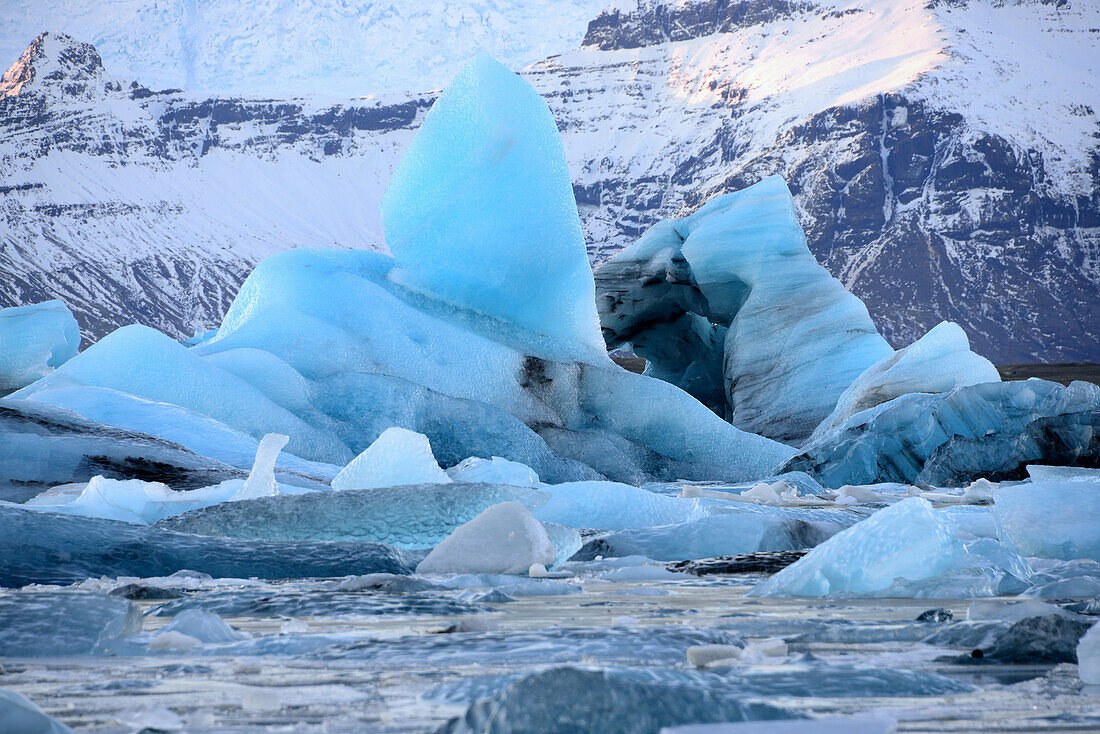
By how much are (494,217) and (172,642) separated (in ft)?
→ 26.5

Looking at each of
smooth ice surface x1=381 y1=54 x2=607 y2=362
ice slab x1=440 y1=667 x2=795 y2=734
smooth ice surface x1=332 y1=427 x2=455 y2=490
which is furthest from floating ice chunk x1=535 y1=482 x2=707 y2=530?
smooth ice surface x1=381 y1=54 x2=607 y2=362

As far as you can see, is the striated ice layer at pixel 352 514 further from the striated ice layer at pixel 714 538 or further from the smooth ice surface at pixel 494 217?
the smooth ice surface at pixel 494 217

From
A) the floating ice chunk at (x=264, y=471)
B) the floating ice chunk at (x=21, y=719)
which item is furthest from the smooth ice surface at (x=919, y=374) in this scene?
the floating ice chunk at (x=21, y=719)

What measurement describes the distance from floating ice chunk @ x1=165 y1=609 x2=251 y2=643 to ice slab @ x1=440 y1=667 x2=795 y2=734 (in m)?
0.78

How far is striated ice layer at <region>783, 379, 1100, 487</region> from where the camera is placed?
8305 millimetres

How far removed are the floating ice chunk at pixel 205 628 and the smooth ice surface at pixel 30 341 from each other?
534 inches

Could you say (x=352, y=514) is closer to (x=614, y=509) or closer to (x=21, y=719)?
(x=614, y=509)

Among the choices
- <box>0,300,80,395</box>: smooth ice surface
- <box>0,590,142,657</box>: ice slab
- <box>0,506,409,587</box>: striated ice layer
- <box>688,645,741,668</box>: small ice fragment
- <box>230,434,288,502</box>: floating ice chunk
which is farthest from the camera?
<box>0,300,80,395</box>: smooth ice surface

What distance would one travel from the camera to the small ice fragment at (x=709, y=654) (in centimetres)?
138

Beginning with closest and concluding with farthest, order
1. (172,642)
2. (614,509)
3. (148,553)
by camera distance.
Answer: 1. (172,642)
2. (148,553)
3. (614,509)

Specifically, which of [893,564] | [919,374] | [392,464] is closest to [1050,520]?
[893,564]

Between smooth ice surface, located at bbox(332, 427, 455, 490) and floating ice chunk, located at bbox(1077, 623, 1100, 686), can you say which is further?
smooth ice surface, located at bbox(332, 427, 455, 490)

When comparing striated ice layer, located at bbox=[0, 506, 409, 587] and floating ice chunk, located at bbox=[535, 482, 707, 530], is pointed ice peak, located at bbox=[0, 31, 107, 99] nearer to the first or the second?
floating ice chunk, located at bbox=[535, 482, 707, 530]

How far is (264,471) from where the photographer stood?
3836mm
